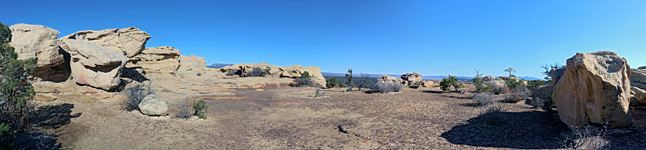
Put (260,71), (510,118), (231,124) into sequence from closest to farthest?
(510,118) → (231,124) → (260,71)

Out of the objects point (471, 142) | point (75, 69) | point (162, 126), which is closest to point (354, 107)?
point (471, 142)

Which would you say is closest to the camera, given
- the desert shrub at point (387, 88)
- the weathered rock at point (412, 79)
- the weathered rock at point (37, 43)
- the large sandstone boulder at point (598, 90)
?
the large sandstone boulder at point (598, 90)

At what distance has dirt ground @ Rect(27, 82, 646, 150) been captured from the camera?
5.90 metres

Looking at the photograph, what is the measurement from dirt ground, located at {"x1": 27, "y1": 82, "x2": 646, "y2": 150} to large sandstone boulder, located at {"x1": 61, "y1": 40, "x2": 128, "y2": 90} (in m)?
2.98

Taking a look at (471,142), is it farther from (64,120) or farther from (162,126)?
(64,120)

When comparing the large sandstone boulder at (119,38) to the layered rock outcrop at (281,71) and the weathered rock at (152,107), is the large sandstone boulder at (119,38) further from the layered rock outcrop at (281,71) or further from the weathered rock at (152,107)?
the layered rock outcrop at (281,71)

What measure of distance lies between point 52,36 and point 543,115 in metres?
16.7

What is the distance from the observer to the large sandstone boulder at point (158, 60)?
898 inches

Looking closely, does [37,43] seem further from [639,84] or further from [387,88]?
[639,84]

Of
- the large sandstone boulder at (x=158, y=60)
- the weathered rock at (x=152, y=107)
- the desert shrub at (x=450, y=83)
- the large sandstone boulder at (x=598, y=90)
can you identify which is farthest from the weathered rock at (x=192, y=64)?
the large sandstone boulder at (x=598, y=90)

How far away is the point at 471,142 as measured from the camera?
6016 mm

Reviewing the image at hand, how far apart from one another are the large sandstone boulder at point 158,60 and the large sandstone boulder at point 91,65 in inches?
464

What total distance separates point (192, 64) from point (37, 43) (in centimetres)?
3088

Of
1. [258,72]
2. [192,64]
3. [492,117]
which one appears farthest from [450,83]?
[192,64]
